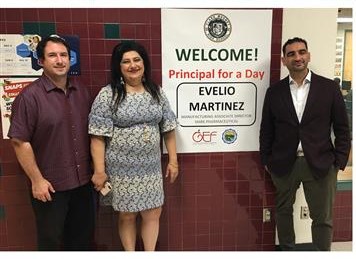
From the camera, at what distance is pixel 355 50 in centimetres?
199

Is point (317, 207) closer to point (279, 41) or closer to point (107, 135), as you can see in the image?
point (279, 41)

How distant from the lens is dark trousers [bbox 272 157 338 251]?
2.18 metres

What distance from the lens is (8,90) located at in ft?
7.17

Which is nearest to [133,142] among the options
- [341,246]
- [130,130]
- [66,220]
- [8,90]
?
[130,130]

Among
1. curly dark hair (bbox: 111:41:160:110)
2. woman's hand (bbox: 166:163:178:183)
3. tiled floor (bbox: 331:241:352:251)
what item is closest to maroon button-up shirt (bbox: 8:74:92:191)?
curly dark hair (bbox: 111:41:160:110)

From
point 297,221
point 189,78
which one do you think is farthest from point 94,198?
point 297,221

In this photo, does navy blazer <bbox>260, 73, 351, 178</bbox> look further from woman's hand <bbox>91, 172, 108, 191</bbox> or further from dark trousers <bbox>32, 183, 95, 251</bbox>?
dark trousers <bbox>32, 183, 95, 251</bbox>

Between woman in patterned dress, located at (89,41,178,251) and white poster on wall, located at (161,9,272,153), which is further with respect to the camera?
white poster on wall, located at (161,9,272,153)

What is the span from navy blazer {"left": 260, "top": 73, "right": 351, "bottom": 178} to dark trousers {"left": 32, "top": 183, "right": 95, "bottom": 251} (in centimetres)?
116

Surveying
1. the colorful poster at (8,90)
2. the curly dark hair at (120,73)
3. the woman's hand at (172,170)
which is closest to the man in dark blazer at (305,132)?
the woman's hand at (172,170)

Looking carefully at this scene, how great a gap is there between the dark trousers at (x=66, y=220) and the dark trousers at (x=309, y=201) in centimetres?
116

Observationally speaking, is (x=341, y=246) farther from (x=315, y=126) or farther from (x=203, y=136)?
(x=203, y=136)

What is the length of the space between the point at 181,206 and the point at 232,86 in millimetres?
864

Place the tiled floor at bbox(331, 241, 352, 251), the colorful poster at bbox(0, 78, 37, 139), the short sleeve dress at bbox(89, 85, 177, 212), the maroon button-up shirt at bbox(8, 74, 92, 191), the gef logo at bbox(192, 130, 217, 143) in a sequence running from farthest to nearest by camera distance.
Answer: the tiled floor at bbox(331, 241, 352, 251) → the gef logo at bbox(192, 130, 217, 143) → the colorful poster at bbox(0, 78, 37, 139) → the short sleeve dress at bbox(89, 85, 177, 212) → the maroon button-up shirt at bbox(8, 74, 92, 191)
